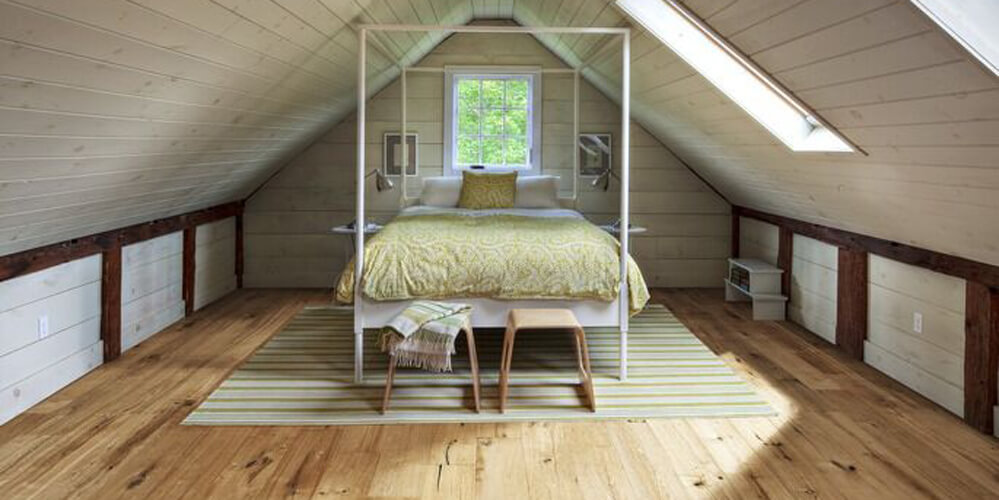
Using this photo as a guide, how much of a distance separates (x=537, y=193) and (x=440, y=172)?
1042 mm

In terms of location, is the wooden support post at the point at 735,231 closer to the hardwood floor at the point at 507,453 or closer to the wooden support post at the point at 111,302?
the hardwood floor at the point at 507,453

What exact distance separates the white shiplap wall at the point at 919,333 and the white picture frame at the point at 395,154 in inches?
141

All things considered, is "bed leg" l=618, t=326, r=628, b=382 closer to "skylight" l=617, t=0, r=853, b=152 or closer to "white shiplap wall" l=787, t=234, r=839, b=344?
"skylight" l=617, t=0, r=853, b=152

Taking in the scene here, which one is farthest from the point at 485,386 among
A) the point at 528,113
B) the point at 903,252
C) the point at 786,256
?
the point at 528,113

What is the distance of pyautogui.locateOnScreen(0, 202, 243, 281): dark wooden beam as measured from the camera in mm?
3016

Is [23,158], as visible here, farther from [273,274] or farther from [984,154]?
[273,274]

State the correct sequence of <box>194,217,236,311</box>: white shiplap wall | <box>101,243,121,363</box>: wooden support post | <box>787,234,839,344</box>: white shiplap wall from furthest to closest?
<box>194,217,236,311</box>: white shiplap wall
<box>787,234,839,344</box>: white shiplap wall
<box>101,243,121,363</box>: wooden support post

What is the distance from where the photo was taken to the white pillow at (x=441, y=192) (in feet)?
17.8

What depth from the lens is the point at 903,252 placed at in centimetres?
353

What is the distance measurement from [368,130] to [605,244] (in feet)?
9.93

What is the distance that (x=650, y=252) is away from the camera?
6.14m

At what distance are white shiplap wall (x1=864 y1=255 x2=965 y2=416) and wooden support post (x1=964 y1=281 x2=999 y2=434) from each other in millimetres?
59

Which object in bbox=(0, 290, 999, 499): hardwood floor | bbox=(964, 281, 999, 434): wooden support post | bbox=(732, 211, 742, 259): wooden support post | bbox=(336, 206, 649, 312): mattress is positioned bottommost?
bbox=(0, 290, 999, 499): hardwood floor

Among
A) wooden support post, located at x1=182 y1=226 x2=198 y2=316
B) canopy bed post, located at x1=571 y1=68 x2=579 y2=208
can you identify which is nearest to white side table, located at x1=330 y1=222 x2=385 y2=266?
wooden support post, located at x1=182 y1=226 x2=198 y2=316
